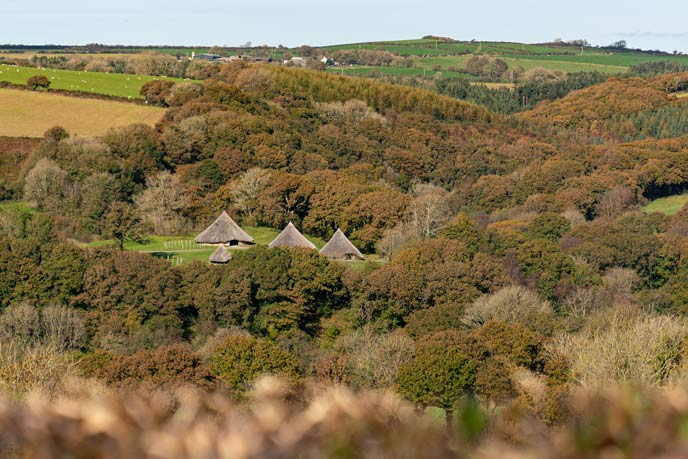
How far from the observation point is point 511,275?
47.4 m

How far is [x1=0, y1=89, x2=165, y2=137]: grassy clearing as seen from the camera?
249ft

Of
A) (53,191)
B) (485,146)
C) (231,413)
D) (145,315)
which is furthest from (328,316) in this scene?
(485,146)

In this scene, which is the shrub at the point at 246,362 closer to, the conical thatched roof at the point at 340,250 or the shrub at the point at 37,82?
the conical thatched roof at the point at 340,250

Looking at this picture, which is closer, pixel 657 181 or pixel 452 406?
pixel 452 406

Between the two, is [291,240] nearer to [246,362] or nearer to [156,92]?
A: [246,362]

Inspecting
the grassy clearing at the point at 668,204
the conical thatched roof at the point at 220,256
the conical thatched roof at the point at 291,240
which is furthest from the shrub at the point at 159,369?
the grassy clearing at the point at 668,204

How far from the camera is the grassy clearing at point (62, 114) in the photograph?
7581cm

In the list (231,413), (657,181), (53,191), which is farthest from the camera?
(657,181)

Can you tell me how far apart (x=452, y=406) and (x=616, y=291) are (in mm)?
23436

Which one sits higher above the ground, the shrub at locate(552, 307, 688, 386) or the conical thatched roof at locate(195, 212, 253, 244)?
the shrub at locate(552, 307, 688, 386)

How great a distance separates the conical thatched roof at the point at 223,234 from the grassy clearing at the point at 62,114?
27524 millimetres

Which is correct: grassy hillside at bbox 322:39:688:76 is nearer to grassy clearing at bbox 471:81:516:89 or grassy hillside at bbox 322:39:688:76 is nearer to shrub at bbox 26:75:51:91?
grassy clearing at bbox 471:81:516:89

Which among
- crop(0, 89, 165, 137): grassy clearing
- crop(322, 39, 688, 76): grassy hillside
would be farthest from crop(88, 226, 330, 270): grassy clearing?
crop(322, 39, 688, 76): grassy hillside

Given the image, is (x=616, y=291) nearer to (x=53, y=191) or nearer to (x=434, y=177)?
(x=53, y=191)
